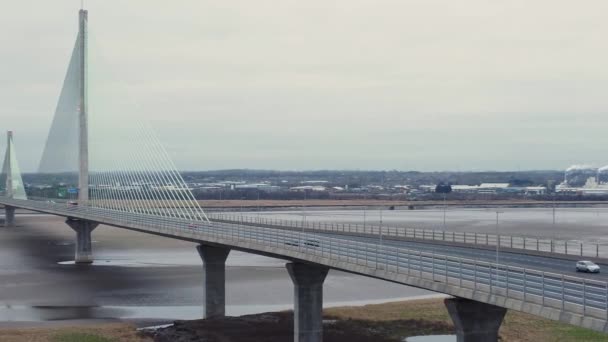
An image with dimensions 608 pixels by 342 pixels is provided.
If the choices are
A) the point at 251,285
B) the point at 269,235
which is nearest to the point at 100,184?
the point at 251,285

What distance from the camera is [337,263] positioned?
35.3 metres

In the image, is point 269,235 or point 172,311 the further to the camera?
point 172,311

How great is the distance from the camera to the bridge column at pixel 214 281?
49.1m

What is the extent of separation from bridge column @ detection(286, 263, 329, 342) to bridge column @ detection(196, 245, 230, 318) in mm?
10638

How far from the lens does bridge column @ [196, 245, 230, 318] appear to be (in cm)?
4912

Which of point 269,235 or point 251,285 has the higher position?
point 269,235

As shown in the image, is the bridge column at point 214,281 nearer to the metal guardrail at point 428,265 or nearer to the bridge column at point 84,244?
the metal guardrail at point 428,265

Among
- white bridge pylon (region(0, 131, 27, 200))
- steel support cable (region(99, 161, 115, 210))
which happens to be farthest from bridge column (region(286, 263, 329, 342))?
white bridge pylon (region(0, 131, 27, 200))

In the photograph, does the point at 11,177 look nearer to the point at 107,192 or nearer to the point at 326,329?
the point at 107,192

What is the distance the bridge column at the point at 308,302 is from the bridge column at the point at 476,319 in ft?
37.8

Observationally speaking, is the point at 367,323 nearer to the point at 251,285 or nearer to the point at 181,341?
the point at 181,341

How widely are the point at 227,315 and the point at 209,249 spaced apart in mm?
4865

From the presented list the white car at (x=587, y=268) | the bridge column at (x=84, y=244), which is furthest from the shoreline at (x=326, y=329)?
the bridge column at (x=84, y=244)

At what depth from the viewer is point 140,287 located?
198ft
